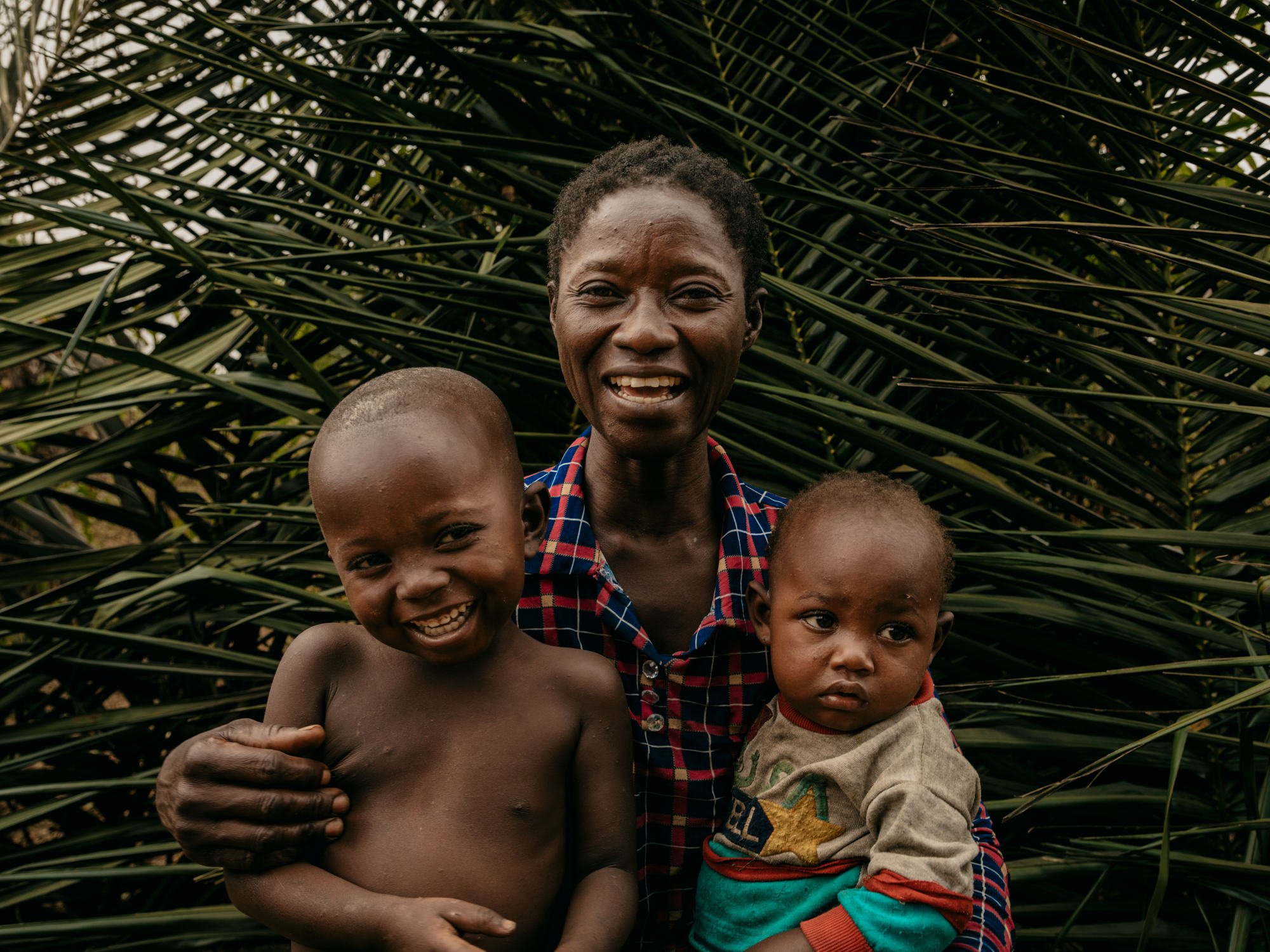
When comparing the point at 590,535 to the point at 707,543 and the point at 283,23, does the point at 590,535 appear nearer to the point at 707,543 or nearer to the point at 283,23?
the point at 707,543

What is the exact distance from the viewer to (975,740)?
6.23 feet

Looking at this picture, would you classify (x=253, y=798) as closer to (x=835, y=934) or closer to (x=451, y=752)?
(x=451, y=752)

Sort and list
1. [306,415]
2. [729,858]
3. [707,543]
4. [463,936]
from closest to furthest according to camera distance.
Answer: [463,936] < [729,858] < [707,543] < [306,415]

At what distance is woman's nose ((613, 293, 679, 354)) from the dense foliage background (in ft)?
1.20

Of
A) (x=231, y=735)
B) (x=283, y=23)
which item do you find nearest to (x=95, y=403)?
(x=283, y=23)

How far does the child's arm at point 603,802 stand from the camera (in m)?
1.44

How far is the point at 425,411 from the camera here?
142 cm

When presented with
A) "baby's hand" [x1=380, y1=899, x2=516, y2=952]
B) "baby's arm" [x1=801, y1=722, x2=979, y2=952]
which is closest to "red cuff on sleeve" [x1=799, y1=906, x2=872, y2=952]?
"baby's arm" [x1=801, y1=722, x2=979, y2=952]

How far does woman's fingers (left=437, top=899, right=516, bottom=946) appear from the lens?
1283mm

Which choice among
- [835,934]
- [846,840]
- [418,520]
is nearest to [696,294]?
[418,520]

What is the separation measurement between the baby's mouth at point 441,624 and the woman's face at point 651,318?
452 millimetres

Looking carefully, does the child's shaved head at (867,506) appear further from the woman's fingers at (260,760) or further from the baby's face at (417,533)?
the woman's fingers at (260,760)

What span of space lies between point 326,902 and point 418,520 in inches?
20.0

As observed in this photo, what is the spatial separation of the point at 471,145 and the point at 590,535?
3.66 feet
